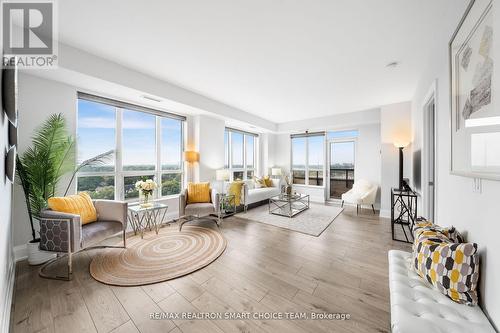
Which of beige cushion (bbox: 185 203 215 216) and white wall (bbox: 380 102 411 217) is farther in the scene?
white wall (bbox: 380 102 411 217)

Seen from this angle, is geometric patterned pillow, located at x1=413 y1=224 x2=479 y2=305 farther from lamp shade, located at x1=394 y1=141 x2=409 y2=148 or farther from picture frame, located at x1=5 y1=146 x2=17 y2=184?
picture frame, located at x1=5 y1=146 x2=17 y2=184

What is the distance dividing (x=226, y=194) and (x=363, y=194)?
3.51 meters

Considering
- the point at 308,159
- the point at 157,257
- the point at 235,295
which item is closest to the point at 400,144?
the point at 308,159

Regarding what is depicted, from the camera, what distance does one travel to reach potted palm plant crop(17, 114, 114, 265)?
218 cm

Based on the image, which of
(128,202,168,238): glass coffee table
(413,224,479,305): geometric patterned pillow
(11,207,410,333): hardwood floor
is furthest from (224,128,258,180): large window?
(413,224,479,305): geometric patterned pillow

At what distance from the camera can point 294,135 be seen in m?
6.77

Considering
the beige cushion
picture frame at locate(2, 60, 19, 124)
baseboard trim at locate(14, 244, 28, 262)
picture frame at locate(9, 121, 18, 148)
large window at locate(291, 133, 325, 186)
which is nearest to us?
picture frame at locate(2, 60, 19, 124)

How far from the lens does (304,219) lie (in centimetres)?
393

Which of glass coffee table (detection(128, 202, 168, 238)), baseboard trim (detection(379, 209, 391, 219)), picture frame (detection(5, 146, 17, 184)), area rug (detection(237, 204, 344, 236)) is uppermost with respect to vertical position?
picture frame (detection(5, 146, 17, 184))

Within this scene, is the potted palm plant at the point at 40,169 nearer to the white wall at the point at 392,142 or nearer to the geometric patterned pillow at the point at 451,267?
the geometric patterned pillow at the point at 451,267

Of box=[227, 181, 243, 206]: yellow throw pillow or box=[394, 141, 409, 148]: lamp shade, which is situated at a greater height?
box=[394, 141, 409, 148]: lamp shade

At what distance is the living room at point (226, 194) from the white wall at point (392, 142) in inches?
1.1

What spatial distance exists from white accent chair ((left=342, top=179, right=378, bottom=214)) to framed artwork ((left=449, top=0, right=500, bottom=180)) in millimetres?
3372

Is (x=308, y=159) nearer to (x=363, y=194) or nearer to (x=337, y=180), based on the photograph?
(x=337, y=180)
